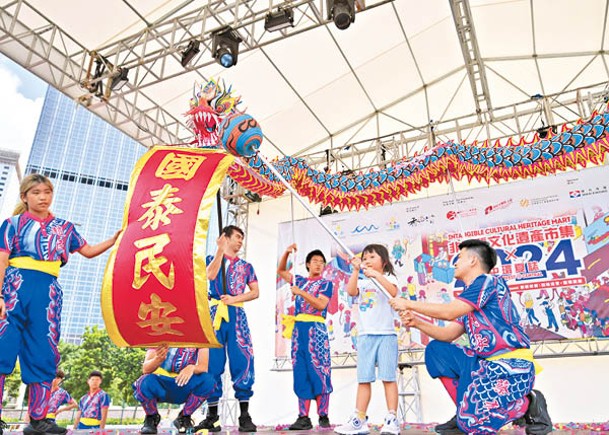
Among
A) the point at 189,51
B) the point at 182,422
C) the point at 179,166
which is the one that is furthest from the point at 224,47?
the point at 182,422

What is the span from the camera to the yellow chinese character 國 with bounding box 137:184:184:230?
207 centimetres

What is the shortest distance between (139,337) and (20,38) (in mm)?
4219

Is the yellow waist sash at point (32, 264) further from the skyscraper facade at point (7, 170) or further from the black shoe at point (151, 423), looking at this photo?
the skyscraper facade at point (7, 170)

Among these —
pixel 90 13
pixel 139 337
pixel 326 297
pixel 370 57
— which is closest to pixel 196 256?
pixel 139 337

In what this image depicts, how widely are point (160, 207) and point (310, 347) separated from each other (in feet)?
5.60

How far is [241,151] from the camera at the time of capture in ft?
8.18

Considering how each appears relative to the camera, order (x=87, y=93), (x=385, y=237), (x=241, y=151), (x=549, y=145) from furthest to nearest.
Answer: (x=385, y=237) → (x=87, y=93) → (x=549, y=145) → (x=241, y=151)

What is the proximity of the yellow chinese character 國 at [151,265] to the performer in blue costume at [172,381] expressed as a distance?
0.62 meters

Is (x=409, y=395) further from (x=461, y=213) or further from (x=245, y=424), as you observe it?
(x=245, y=424)

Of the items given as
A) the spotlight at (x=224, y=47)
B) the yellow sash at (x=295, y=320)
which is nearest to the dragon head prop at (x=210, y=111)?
the yellow sash at (x=295, y=320)

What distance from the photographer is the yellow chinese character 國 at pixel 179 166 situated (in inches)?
88.3

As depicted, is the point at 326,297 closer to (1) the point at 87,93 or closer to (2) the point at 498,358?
(2) the point at 498,358

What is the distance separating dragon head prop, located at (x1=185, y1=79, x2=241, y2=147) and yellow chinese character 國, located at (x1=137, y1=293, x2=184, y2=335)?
3.63ft

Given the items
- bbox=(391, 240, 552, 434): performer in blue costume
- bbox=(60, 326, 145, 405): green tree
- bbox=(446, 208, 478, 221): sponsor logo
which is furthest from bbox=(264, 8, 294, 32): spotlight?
bbox=(60, 326, 145, 405): green tree
